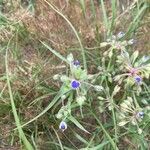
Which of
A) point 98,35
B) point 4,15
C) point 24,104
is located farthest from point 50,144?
point 4,15

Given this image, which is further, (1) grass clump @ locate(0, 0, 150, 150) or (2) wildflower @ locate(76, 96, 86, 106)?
(1) grass clump @ locate(0, 0, 150, 150)

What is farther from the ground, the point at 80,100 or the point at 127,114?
the point at 80,100

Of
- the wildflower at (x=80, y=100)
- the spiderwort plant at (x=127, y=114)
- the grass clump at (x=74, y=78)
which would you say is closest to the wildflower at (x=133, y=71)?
the grass clump at (x=74, y=78)

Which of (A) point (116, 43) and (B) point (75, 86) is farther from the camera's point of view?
(A) point (116, 43)

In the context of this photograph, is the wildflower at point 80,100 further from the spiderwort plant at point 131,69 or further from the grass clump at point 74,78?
the spiderwort plant at point 131,69

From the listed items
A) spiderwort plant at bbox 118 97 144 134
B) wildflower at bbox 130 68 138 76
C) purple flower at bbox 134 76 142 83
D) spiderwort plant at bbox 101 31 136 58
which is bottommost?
spiderwort plant at bbox 118 97 144 134

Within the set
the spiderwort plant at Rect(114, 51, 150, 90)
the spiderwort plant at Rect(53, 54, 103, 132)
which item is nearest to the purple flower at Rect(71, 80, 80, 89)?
the spiderwort plant at Rect(53, 54, 103, 132)

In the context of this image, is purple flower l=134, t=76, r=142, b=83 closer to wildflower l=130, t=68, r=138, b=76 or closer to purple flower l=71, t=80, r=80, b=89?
wildflower l=130, t=68, r=138, b=76

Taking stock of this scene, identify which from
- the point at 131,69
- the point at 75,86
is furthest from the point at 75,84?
the point at 131,69

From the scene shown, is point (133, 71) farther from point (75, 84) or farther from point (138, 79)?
→ point (75, 84)

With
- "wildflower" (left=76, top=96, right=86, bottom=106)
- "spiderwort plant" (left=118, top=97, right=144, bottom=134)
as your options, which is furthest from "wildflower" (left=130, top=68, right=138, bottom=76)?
"wildflower" (left=76, top=96, right=86, bottom=106)

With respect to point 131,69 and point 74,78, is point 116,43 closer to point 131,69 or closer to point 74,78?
point 131,69

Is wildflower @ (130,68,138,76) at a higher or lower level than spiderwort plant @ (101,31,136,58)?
lower
